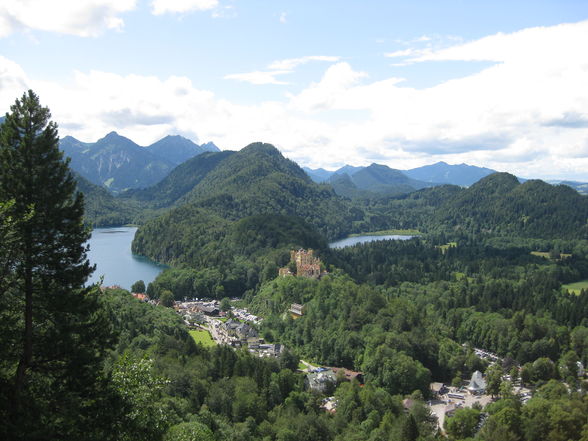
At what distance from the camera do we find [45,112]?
555 inches

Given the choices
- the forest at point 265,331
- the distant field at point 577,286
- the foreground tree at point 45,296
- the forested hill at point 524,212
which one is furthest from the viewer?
the forested hill at point 524,212

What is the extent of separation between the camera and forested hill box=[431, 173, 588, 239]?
148000 mm

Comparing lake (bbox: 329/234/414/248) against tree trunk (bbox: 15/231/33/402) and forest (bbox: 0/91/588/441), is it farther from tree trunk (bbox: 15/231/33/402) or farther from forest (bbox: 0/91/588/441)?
tree trunk (bbox: 15/231/33/402)

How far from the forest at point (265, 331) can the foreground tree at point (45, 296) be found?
0.04m

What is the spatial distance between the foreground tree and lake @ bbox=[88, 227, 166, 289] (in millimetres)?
61794

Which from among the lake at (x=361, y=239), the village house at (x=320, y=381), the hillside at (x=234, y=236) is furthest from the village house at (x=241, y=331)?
the lake at (x=361, y=239)

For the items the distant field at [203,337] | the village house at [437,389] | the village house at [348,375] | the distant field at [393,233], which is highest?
→ the distant field at [393,233]

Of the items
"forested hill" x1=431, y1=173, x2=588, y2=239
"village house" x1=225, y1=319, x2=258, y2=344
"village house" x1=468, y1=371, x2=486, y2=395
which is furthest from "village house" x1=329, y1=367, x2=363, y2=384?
"forested hill" x1=431, y1=173, x2=588, y2=239

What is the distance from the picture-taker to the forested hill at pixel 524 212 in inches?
5827

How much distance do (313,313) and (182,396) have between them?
28.5 metres

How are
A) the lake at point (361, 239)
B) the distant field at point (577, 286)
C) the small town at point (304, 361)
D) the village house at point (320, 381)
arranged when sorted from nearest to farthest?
the small town at point (304, 361)
the village house at point (320, 381)
the distant field at point (577, 286)
the lake at point (361, 239)

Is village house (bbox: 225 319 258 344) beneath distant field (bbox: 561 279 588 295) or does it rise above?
above

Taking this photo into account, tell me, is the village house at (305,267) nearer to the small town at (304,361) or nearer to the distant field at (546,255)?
the small town at (304,361)

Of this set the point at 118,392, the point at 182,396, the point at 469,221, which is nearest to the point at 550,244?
the point at 469,221
